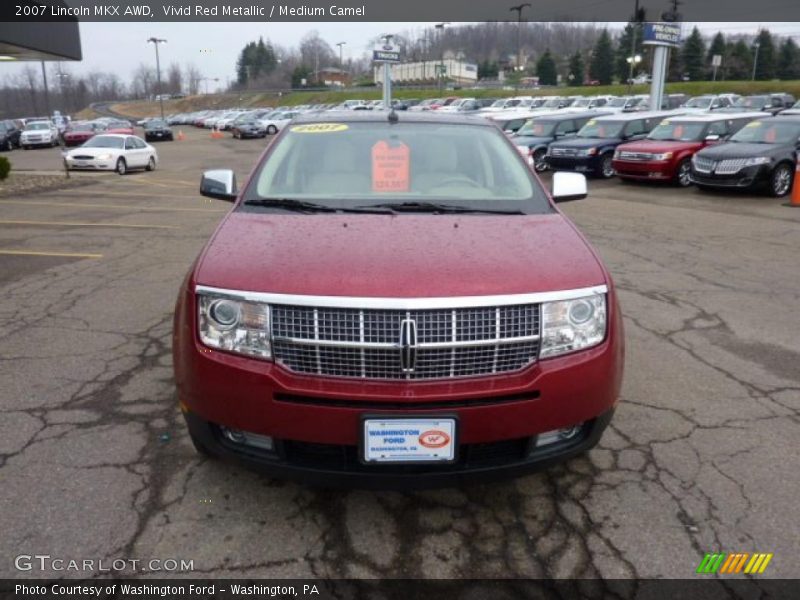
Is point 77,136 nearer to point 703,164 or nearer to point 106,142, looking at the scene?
point 106,142

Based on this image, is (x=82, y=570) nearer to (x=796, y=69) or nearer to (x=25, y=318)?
(x=25, y=318)

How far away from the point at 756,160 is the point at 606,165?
184 inches

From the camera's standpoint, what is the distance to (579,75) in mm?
85250

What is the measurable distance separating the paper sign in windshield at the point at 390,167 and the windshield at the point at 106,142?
67.9ft

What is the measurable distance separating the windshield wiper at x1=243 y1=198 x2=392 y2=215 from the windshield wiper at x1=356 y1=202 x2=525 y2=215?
0.05 m

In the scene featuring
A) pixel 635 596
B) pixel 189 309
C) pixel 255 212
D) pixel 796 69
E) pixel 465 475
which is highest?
pixel 796 69

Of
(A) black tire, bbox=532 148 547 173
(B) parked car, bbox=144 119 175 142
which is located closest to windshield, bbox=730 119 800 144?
(A) black tire, bbox=532 148 547 173

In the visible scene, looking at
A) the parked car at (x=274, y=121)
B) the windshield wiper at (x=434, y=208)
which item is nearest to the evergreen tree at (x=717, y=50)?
the parked car at (x=274, y=121)

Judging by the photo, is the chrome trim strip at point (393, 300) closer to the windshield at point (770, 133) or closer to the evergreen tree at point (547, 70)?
the windshield at point (770, 133)

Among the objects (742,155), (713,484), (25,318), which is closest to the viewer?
(713,484)

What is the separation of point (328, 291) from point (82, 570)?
1.46 m

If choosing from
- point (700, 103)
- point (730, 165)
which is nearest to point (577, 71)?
point (700, 103)

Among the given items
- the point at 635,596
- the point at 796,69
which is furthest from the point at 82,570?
the point at 796,69

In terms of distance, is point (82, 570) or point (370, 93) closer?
point (82, 570)
